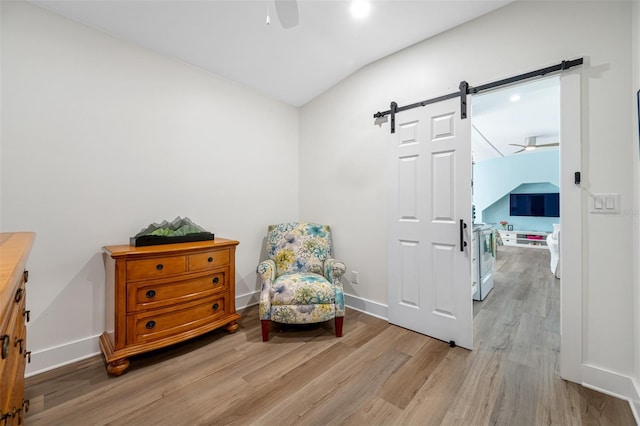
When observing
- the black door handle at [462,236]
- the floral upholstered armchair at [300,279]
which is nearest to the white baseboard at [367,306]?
the floral upholstered armchair at [300,279]

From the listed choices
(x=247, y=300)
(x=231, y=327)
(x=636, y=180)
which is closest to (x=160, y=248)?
(x=231, y=327)

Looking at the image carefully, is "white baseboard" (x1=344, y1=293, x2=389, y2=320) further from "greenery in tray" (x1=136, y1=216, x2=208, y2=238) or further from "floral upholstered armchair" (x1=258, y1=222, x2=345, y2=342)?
"greenery in tray" (x1=136, y1=216, x2=208, y2=238)

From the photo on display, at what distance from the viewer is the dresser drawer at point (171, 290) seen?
5.87 feet

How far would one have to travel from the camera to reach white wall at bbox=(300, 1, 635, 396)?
5.10 ft

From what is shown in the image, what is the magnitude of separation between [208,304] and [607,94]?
3.21m

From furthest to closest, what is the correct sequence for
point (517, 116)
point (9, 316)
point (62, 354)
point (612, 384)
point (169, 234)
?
point (517, 116)
point (169, 234)
point (62, 354)
point (612, 384)
point (9, 316)

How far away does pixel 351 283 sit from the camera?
9.73ft

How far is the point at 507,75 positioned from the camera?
1947mm

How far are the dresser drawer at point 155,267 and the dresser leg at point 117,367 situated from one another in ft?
1.85

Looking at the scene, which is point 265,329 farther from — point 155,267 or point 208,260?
point 155,267

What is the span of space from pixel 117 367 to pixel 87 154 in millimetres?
1576

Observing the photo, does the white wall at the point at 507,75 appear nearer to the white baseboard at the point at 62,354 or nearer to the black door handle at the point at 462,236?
the black door handle at the point at 462,236

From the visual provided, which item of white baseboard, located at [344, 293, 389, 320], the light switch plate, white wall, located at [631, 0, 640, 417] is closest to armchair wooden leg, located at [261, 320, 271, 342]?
white baseboard, located at [344, 293, 389, 320]

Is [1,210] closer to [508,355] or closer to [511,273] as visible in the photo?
[508,355]
